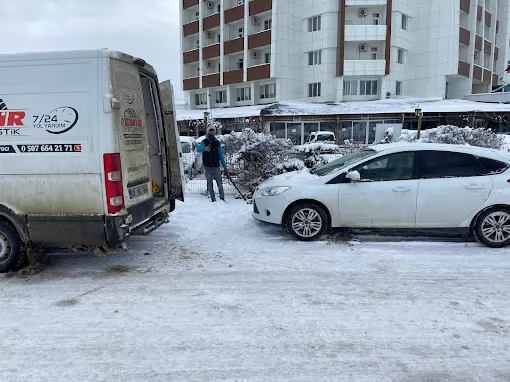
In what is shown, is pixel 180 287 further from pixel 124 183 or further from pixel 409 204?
pixel 409 204

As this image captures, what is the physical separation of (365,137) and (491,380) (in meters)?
29.1

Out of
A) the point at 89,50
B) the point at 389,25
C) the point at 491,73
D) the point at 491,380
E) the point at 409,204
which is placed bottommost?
the point at 491,380

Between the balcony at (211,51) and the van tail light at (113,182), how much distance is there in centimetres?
4083

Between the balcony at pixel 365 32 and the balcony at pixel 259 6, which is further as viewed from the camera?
the balcony at pixel 259 6

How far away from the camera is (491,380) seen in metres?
2.78

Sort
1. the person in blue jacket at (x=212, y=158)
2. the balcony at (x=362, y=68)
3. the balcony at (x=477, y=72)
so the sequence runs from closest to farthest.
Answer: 1. the person in blue jacket at (x=212, y=158)
2. the balcony at (x=362, y=68)
3. the balcony at (x=477, y=72)

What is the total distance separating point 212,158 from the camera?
8883mm

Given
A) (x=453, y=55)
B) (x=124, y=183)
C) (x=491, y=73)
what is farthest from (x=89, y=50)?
(x=491, y=73)

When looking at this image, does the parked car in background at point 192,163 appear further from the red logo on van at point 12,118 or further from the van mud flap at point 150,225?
the red logo on van at point 12,118

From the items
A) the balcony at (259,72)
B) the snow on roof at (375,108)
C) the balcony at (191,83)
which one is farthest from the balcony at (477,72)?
the balcony at (191,83)

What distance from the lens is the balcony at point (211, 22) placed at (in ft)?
138

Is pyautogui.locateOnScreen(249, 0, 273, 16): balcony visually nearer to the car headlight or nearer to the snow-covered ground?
the car headlight

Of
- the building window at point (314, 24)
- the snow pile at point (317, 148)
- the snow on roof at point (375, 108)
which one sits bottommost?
the snow pile at point (317, 148)

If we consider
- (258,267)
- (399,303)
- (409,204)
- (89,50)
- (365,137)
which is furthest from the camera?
(365,137)
